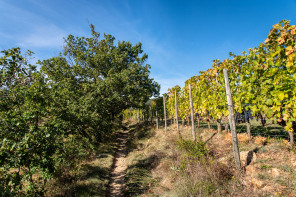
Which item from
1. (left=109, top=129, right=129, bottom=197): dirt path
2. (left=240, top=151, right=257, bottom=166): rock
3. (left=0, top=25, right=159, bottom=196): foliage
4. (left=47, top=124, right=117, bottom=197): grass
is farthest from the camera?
(left=109, top=129, right=129, bottom=197): dirt path

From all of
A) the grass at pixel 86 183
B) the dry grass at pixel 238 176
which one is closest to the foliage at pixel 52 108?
the grass at pixel 86 183

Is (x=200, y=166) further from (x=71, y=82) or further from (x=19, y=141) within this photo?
(x=71, y=82)

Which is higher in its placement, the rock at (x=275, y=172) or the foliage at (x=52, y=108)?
the foliage at (x=52, y=108)


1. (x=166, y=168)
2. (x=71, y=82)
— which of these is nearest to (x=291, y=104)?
(x=166, y=168)

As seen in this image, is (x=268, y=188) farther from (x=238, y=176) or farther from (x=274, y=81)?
(x=274, y=81)

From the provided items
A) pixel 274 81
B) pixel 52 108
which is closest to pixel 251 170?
pixel 274 81

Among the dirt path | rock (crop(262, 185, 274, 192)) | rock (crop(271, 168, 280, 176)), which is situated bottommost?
the dirt path

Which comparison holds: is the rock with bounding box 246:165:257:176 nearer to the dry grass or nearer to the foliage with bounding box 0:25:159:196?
the dry grass

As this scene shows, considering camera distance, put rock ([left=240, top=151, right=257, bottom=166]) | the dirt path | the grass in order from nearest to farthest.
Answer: rock ([left=240, top=151, right=257, bottom=166]) < the grass < the dirt path

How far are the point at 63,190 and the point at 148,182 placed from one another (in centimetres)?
296

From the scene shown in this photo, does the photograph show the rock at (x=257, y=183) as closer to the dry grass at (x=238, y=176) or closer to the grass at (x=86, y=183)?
the dry grass at (x=238, y=176)

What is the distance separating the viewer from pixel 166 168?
6.52m

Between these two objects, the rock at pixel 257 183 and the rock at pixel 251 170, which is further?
the rock at pixel 251 170

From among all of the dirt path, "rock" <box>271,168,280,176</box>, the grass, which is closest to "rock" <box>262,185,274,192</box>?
"rock" <box>271,168,280,176</box>
